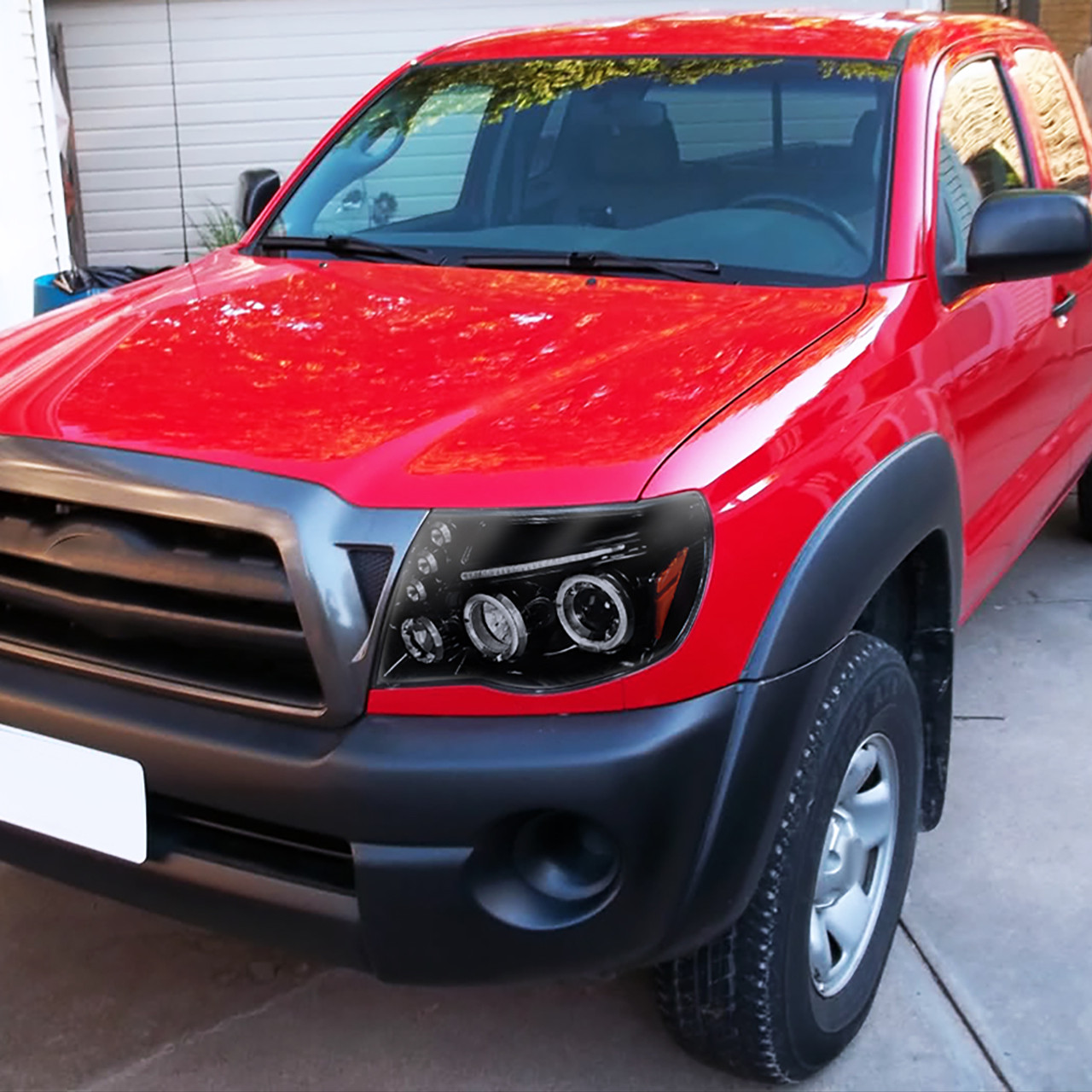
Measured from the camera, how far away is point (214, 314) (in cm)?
277

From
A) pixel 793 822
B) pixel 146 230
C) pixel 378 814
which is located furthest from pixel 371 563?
pixel 146 230

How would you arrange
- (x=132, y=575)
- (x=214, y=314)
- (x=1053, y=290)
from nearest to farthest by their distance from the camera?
(x=132, y=575), (x=214, y=314), (x=1053, y=290)

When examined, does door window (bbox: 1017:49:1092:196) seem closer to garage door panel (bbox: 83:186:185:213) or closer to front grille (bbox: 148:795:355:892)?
front grille (bbox: 148:795:355:892)

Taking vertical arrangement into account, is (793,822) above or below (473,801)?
below

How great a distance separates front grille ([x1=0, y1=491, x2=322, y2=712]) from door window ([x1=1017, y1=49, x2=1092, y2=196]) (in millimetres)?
2708

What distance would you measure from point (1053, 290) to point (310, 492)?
2236 millimetres

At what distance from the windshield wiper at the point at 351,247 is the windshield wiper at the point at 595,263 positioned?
113 millimetres

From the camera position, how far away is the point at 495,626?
1.98m

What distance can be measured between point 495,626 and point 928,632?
44.7 inches

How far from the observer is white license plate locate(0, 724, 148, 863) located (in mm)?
2078

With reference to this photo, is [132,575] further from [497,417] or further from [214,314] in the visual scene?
[214,314]

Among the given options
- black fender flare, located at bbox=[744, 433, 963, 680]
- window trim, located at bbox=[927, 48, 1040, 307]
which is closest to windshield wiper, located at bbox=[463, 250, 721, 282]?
window trim, located at bbox=[927, 48, 1040, 307]

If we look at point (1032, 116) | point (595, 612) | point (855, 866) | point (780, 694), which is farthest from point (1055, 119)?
point (595, 612)

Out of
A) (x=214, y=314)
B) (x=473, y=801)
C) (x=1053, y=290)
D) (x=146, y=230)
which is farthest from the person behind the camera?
(x=146, y=230)
